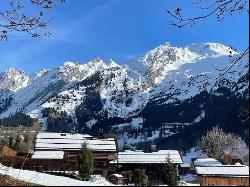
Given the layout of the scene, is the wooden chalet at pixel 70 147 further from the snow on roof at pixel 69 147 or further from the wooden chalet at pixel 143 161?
the wooden chalet at pixel 143 161

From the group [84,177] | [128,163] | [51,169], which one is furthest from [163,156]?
[84,177]

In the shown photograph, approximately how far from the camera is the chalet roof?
72.3 meters

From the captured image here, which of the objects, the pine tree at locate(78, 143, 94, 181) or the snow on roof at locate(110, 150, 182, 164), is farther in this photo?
the snow on roof at locate(110, 150, 182, 164)

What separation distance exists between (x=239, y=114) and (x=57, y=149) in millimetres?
63722

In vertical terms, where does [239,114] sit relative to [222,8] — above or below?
below

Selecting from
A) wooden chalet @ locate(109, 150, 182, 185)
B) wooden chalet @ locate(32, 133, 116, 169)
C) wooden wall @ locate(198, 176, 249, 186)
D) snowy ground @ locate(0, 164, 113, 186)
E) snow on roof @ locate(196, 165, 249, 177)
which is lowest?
snowy ground @ locate(0, 164, 113, 186)

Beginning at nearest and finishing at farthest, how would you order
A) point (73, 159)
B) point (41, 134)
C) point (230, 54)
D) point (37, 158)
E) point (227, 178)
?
point (227, 178) < point (230, 54) < point (37, 158) < point (73, 159) < point (41, 134)

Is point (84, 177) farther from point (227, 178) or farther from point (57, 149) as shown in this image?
point (227, 178)

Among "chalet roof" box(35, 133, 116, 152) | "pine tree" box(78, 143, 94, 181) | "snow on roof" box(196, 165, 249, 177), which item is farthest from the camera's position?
"chalet roof" box(35, 133, 116, 152)

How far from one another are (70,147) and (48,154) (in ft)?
14.6

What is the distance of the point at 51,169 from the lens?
6212cm

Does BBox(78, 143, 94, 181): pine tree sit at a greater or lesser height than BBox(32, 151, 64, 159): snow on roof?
lesser

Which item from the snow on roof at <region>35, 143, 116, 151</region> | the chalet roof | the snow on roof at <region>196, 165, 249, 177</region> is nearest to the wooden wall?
the snow on roof at <region>196, 165, 249, 177</region>

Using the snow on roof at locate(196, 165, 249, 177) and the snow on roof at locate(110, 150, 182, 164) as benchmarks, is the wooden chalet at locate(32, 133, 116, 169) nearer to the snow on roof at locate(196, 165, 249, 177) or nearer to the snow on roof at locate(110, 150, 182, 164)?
the snow on roof at locate(110, 150, 182, 164)
